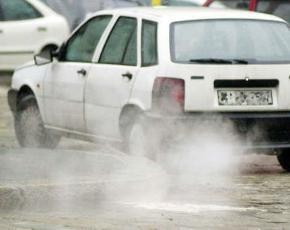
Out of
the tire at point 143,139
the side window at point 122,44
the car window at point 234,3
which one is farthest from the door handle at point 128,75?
the car window at point 234,3

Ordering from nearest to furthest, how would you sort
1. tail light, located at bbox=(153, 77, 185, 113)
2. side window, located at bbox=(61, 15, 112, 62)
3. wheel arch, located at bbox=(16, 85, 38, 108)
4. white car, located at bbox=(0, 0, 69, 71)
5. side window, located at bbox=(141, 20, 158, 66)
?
tail light, located at bbox=(153, 77, 185, 113) < side window, located at bbox=(141, 20, 158, 66) < side window, located at bbox=(61, 15, 112, 62) < wheel arch, located at bbox=(16, 85, 38, 108) < white car, located at bbox=(0, 0, 69, 71)

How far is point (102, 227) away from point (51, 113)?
4.60m

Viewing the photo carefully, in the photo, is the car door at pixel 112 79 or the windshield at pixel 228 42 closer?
the windshield at pixel 228 42

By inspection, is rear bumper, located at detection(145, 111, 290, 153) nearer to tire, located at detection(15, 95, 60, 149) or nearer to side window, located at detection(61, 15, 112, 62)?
side window, located at detection(61, 15, 112, 62)

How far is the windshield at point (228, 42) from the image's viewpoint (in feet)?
35.0

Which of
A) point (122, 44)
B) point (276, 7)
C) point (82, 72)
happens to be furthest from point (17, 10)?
point (122, 44)

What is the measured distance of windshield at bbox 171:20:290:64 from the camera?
10.7 metres

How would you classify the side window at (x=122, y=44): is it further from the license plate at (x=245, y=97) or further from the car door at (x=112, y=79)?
the license plate at (x=245, y=97)

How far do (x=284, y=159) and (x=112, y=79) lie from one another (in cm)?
181

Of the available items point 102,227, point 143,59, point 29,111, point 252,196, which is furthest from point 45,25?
point 102,227

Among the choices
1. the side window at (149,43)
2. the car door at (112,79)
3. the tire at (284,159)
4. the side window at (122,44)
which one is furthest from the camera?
the tire at (284,159)

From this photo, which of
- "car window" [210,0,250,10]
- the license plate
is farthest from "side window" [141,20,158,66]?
"car window" [210,0,250,10]

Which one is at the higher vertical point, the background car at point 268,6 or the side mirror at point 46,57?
the side mirror at point 46,57

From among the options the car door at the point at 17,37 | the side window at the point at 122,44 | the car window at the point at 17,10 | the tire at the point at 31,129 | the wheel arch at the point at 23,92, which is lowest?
the car door at the point at 17,37
